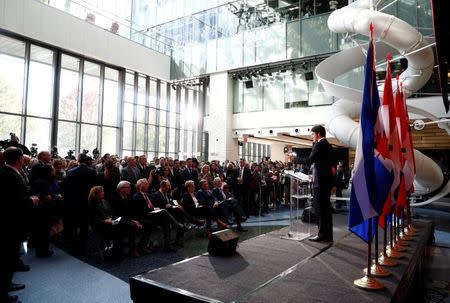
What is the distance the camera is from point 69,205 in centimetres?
490

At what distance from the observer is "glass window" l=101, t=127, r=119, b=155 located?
46.1ft

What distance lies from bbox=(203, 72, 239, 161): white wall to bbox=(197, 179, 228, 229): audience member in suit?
9.02 m

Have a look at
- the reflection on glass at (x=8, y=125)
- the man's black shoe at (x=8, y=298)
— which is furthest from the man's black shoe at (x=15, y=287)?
the reflection on glass at (x=8, y=125)

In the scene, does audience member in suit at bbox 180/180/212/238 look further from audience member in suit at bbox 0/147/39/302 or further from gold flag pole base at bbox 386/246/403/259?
gold flag pole base at bbox 386/246/403/259

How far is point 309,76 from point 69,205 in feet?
37.0

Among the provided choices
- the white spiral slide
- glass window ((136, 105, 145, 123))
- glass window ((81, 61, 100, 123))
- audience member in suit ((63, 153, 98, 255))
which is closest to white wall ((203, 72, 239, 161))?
glass window ((136, 105, 145, 123))

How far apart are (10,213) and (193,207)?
3.25 meters

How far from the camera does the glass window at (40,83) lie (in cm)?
1141

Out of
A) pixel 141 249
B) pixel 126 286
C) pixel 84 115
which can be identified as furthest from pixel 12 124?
pixel 126 286

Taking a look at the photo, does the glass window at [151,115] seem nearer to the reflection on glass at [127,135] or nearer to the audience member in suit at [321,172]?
the reflection on glass at [127,135]

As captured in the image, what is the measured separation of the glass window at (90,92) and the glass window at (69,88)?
0.37 metres

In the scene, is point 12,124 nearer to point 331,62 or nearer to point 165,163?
point 165,163

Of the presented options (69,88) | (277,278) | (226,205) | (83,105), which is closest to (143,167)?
(226,205)

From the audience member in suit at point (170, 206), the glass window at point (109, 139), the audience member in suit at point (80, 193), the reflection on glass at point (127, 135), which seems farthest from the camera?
the reflection on glass at point (127, 135)
